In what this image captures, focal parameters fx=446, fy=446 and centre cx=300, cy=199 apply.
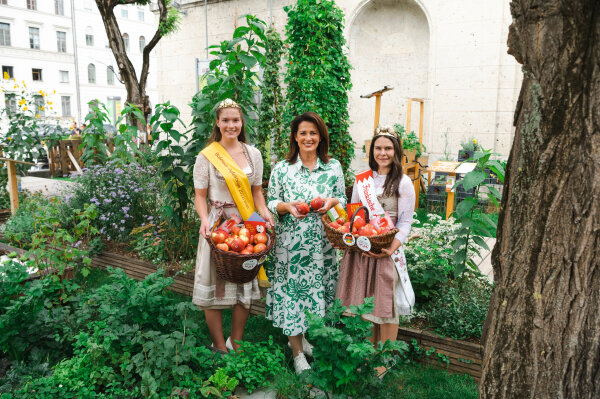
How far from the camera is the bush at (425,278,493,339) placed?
349cm

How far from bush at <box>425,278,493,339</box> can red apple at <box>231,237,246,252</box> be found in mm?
1773

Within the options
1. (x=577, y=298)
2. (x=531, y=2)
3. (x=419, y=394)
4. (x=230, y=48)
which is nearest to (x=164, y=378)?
(x=419, y=394)

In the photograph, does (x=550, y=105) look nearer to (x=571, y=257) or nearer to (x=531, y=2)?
(x=531, y=2)

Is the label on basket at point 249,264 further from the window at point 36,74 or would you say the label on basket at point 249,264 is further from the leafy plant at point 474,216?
the window at point 36,74

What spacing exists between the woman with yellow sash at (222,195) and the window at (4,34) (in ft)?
141

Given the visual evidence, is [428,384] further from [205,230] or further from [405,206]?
[205,230]

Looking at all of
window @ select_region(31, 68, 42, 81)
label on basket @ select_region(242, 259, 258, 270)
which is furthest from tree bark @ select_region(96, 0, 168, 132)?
window @ select_region(31, 68, 42, 81)

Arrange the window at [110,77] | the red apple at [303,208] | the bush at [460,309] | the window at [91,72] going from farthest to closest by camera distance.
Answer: the window at [110,77] → the window at [91,72] → the bush at [460,309] → the red apple at [303,208]

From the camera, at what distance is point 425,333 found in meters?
3.52

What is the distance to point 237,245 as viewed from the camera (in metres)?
3.00

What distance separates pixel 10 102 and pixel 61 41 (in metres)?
37.6

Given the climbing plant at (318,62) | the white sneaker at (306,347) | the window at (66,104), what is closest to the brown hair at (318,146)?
the white sneaker at (306,347)

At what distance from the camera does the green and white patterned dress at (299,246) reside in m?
3.33

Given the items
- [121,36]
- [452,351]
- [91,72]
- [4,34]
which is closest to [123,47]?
[121,36]
